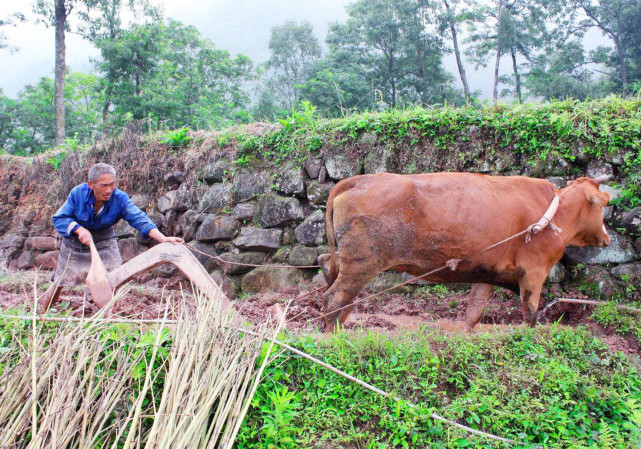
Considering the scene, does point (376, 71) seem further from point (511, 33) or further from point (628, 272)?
point (628, 272)

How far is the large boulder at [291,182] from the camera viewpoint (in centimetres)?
671

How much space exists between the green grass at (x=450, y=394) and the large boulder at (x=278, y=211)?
338 cm

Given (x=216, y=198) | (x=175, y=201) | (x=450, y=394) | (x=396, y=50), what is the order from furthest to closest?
(x=396, y=50) → (x=175, y=201) → (x=216, y=198) → (x=450, y=394)

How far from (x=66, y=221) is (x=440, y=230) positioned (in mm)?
3482

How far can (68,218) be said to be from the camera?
4434 millimetres

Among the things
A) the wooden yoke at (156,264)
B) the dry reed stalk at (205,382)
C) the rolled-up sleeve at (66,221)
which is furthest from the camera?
the rolled-up sleeve at (66,221)

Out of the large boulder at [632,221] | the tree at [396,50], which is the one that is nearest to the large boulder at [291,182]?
the large boulder at [632,221]

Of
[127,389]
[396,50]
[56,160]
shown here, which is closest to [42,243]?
[56,160]

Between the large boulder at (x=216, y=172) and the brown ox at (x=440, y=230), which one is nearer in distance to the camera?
the brown ox at (x=440, y=230)

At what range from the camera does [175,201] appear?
7.73 metres

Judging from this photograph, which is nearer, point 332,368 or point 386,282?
point 332,368

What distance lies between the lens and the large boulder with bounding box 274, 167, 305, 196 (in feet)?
22.0

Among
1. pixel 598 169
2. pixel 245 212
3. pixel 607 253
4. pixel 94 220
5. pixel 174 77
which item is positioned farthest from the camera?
pixel 174 77

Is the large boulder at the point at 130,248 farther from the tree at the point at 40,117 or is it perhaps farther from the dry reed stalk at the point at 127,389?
the tree at the point at 40,117
